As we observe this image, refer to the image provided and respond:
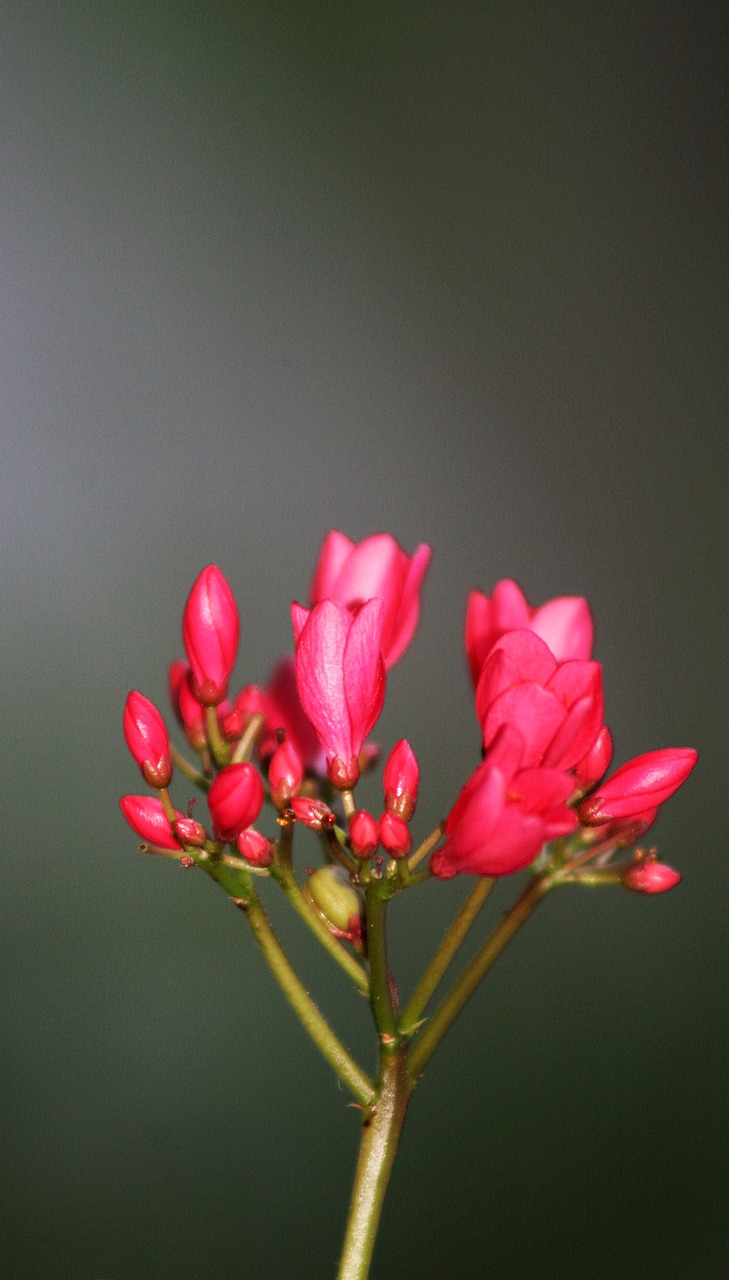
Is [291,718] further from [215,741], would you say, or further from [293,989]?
[293,989]

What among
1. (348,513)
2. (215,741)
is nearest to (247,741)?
(215,741)

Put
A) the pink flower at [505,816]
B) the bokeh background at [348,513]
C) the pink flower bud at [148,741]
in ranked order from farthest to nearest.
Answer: the bokeh background at [348,513] < the pink flower bud at [148,741] < the pink flower at [505,816]

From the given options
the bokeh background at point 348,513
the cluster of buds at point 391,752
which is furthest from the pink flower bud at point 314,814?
the bokeh background at point 348,513

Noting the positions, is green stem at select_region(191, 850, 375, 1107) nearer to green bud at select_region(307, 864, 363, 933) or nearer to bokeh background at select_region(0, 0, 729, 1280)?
green bud at select_region(307, 864, 363, 933)

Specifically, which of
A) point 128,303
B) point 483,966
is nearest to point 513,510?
point 128,303

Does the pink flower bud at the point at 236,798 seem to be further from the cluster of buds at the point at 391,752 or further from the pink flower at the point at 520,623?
the pink flower at the point at 520,623

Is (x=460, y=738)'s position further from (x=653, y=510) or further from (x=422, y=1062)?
(x=422, y=1062)
